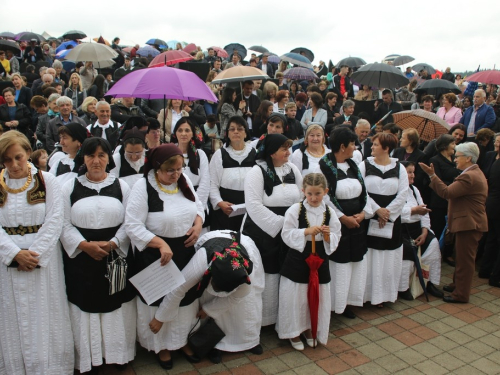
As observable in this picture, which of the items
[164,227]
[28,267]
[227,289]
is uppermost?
[164,227]

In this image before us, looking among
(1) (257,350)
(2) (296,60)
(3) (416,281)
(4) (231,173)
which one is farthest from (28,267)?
(2) (296,60)

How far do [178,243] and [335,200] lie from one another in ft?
5.95

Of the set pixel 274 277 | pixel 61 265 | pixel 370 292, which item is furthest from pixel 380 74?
pixel 61 265

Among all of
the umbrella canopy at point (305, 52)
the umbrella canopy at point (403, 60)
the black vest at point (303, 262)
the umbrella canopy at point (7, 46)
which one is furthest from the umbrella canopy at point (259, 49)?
the black vest at point (303, 262)

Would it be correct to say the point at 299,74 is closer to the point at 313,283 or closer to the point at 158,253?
the point at 313,283

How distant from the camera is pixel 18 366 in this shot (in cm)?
366

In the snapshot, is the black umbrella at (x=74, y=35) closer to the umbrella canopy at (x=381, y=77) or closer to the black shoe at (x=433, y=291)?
the umbrella canopy at (x=381, y=77)

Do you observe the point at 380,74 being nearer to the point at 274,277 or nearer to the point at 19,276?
the point at 274,277

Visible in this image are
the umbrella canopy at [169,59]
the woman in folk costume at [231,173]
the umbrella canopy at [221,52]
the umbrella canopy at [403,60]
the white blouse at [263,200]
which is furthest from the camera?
the umbrella canopy at [221,52]

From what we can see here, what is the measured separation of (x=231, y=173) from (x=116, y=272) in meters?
1.86

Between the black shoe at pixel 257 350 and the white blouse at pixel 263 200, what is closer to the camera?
the black shoe at pixel 257 350

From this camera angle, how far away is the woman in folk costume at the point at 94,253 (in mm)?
3699

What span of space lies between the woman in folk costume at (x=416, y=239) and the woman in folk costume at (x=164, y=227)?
2.89 meters

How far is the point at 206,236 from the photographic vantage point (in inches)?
161
